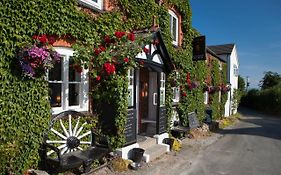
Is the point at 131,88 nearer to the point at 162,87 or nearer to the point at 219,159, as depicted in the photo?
the point at 162,87

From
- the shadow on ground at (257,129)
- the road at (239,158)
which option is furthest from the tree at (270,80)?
the road at (239,158)

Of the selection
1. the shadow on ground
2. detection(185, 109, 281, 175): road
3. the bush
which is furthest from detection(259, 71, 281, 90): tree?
detection(185, 109, 281, 175): road

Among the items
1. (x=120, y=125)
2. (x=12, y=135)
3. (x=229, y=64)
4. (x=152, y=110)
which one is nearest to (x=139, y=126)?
(x=152, y=110)

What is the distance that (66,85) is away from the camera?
281 inches

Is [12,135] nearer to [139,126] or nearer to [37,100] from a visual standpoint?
[37,100]

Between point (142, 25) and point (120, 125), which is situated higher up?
point (142, 25)

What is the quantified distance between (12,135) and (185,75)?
922 centimetres

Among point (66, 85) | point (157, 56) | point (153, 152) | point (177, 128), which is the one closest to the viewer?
point (66, 85)

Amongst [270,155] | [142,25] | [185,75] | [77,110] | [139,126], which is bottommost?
[270,155]

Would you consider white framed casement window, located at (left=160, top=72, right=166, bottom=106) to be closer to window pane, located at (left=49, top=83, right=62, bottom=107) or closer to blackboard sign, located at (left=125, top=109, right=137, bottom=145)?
blackboard sign, located at (left=125, top=109, right=137, bottom=145)

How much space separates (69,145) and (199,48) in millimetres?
9617

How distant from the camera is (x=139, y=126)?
36.1 ft

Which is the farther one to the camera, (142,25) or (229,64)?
(229,64)

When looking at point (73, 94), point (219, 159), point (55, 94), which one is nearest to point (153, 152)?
point (219, 159)
